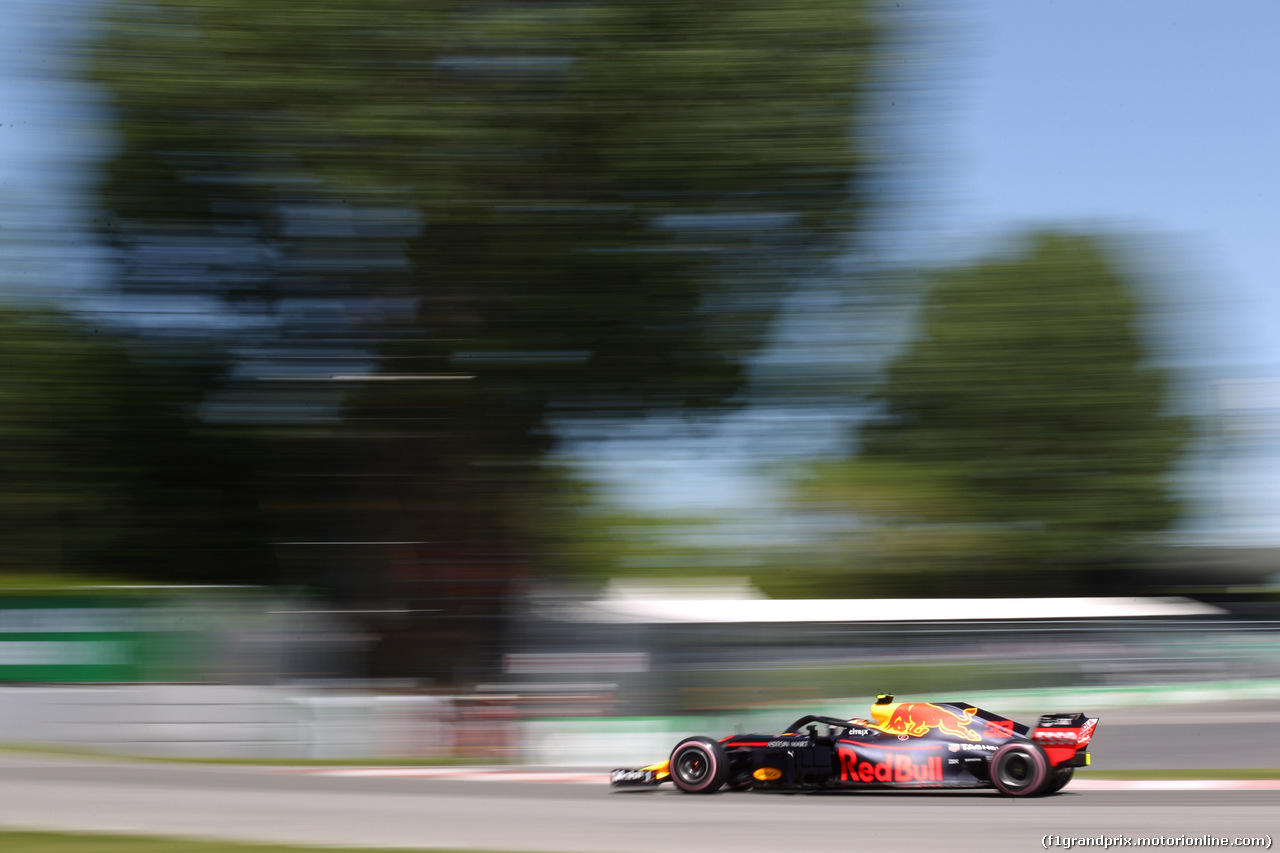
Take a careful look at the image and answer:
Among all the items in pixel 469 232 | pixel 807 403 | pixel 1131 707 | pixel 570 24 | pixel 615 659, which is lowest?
pixel 1131 707

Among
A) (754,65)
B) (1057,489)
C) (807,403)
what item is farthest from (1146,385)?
(754,65)

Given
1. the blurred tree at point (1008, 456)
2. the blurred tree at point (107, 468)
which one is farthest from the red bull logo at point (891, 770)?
the blurred tree at point (1008, 456)

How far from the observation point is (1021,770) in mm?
9102

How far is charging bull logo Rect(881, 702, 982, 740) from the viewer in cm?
916

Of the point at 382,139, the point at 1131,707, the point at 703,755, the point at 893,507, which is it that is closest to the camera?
the point at 703,755

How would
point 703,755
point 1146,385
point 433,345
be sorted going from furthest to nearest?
point 1146,385 → point 433,345 → point 703,755

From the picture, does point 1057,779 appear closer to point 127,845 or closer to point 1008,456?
point 127,845

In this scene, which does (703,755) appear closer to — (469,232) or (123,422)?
(469,232)

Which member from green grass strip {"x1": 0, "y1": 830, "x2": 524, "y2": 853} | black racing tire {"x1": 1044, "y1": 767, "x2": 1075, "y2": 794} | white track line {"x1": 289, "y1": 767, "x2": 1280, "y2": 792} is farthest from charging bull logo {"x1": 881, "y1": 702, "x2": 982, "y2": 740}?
green grass strip {"x1": 0, "y1": 830, "x2": 524, "y2": 853}

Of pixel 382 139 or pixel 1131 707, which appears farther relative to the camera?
pixel 1131 707

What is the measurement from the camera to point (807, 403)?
15.0 m

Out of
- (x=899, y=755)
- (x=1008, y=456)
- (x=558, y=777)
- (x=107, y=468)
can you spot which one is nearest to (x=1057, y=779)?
(x=899, y=755)

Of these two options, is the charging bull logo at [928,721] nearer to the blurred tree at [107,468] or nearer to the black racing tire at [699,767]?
the black racing tire at [699,767]

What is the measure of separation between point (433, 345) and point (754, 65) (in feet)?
15.6
